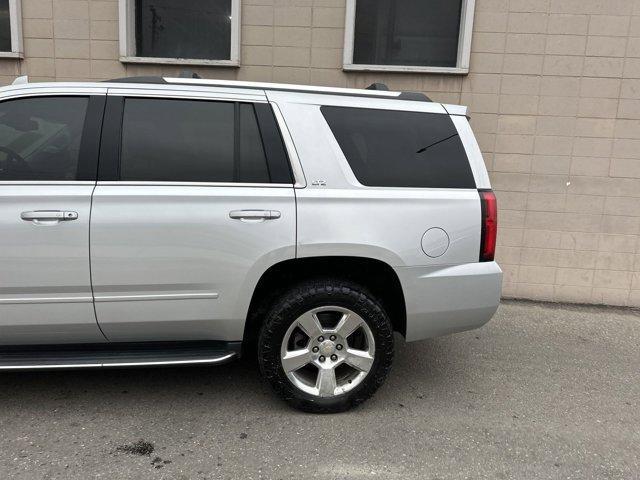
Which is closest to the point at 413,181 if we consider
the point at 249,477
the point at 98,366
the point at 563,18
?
the point at 249,477

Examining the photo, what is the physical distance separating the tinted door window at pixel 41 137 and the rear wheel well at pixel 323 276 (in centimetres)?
127

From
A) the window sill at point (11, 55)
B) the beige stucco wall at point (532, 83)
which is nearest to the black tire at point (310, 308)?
the beige stucco wall at point (532, 83)

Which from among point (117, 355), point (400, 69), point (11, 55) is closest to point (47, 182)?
point (117, 355)

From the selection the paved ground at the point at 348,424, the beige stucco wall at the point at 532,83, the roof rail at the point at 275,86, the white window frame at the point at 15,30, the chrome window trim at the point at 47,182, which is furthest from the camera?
the white window frame at the point at 15,30

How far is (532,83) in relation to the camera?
536cm

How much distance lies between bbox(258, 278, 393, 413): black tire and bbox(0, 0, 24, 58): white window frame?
4.56 metres

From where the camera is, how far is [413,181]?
306 cm

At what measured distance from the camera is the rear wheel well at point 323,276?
3.06m

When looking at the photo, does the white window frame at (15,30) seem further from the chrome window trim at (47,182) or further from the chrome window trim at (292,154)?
the chrome window trim at (292,154)

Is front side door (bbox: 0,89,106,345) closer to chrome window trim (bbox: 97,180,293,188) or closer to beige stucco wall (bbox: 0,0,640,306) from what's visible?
chrome window trim (bbox: 97,180,293,188)

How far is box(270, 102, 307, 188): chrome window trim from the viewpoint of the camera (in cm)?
295

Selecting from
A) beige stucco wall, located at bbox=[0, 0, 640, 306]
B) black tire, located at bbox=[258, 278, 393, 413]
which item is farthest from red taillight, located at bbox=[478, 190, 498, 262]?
beige stucco wall, located at bbox=[0, 0, 640, 306]

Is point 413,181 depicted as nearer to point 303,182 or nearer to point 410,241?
point 410,241

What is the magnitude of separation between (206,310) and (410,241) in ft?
4.13
